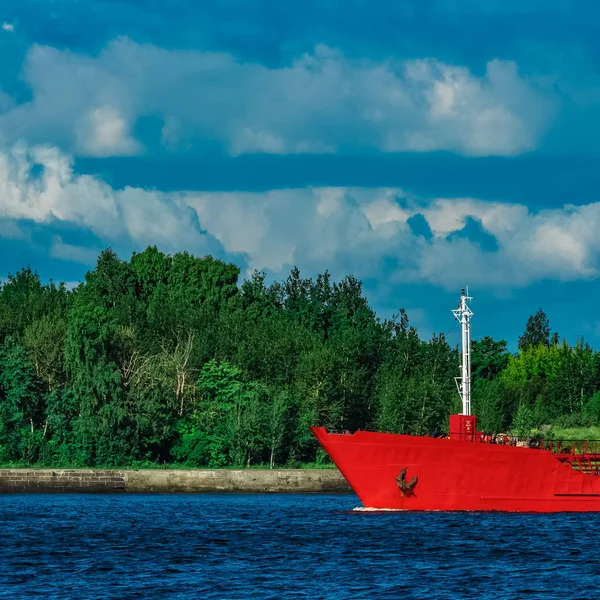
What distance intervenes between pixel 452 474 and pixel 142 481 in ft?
98.6

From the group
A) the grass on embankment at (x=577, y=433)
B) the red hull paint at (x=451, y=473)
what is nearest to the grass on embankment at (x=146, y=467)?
the grass on embankment at (x=577, y=433)

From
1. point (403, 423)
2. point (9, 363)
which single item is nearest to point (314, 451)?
point (403, 423)

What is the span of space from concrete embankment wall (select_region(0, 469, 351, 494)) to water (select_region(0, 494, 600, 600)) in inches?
560

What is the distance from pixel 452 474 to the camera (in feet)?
186

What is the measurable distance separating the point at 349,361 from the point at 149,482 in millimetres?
26884

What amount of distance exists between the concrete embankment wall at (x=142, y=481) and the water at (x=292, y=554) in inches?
560

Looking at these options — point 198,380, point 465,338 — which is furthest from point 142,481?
point 465,338

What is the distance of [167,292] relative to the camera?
126m

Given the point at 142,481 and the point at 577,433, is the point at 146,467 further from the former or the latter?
the point at 577,433

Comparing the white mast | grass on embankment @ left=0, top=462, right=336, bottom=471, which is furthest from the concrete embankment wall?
the white mast

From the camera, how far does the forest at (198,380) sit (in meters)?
88.6

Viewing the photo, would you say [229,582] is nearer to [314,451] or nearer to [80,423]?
[80,423]

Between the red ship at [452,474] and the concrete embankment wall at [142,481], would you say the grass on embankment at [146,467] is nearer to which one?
the concrete embankment wall at [142,481]

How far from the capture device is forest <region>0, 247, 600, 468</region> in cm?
8856
